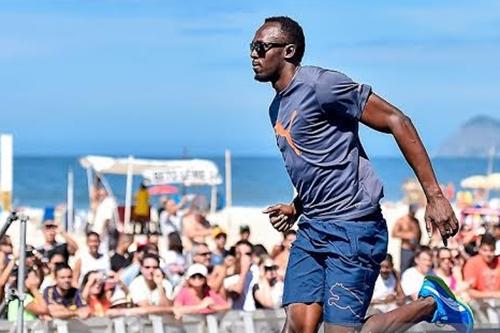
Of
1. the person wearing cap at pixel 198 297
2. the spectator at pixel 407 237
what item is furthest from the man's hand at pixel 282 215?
the spectator at pixel 407 237

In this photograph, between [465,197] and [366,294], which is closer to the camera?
[366,294]

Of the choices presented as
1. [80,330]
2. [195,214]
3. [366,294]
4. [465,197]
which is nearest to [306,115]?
[366,294]

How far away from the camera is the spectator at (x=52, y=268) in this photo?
34.6ft

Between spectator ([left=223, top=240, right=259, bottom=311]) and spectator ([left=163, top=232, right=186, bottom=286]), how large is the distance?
1.73 ft

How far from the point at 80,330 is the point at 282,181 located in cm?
7844

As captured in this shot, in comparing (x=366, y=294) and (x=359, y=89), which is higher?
(x=359, y=89)

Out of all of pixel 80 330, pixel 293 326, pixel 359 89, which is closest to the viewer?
pixel 359 89

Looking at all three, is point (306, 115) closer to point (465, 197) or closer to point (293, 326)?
point (293, 326)

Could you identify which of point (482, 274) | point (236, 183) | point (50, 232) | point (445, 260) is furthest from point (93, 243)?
point (236, 183)

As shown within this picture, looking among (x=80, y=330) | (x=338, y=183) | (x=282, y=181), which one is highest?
(x=282, y=181)

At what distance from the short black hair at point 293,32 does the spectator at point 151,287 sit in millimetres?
4929

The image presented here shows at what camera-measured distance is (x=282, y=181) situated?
8700cm

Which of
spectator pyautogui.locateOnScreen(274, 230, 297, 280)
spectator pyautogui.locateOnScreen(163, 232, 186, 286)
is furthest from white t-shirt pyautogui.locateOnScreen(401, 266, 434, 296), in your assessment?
spectator pyautogui.locateOnScreen(163, 232, 186, 286)

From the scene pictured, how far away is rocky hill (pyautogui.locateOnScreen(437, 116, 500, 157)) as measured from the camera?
155125 mm
